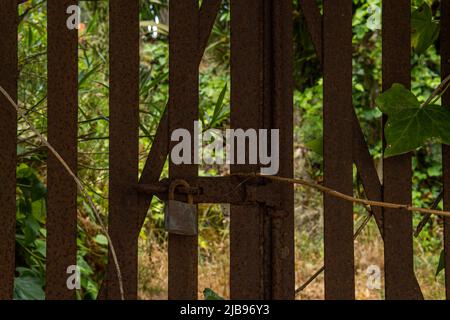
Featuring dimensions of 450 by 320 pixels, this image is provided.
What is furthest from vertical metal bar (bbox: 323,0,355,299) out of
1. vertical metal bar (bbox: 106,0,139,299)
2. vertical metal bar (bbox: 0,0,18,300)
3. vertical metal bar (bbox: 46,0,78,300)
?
vertical metal bar (bbox: 0,0,18,300)

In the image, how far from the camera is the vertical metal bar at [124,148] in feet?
3.79

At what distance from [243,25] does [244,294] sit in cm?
55

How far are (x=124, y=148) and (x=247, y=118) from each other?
0.84 ft

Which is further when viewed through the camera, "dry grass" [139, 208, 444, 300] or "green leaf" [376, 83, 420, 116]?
"dry grass" [139, 208, 444, 300]

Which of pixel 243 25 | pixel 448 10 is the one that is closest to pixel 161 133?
pixel 243 25

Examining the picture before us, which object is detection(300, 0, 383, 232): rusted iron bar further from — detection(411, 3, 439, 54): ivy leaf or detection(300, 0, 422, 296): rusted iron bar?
detection(411, 3, 439, 54): ivy leaf

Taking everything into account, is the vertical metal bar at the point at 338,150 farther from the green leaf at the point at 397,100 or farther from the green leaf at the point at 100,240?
the green leaf at the point at 100,240

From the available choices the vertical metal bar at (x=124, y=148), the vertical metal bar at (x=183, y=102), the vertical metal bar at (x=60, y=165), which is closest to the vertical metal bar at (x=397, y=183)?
the vertical metal bar at (x=183, y=102)

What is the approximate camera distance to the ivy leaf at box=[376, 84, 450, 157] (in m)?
1.15

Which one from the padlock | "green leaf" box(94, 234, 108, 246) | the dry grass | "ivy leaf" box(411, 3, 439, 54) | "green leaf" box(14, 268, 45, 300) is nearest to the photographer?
the padlock

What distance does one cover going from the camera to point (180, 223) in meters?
1.13

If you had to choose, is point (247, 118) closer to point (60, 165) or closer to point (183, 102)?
point (183, 102)

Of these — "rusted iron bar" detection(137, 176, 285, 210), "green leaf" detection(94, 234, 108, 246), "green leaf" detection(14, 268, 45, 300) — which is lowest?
"green leaf" detection(14, 268, 45, 300)

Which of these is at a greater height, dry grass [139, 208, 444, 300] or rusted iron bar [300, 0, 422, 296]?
rusted iron bar [300, 0, 422, 296]
